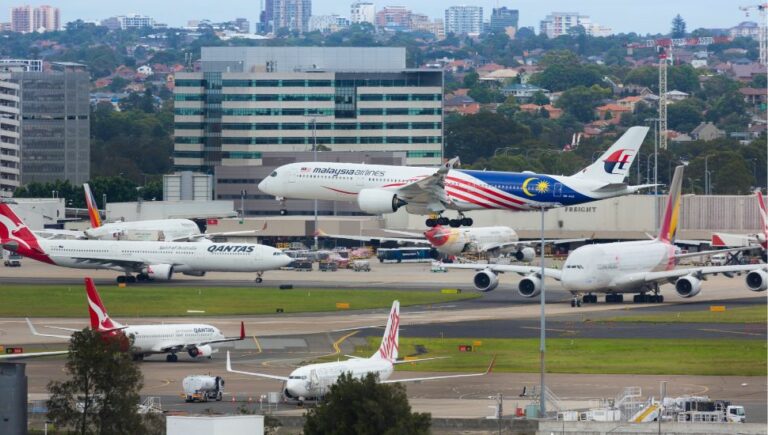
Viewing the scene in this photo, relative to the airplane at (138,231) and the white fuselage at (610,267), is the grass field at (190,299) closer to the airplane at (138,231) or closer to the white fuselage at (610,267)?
the white fuselage at (610,267)

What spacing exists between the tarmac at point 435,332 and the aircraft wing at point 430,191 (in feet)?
26.1

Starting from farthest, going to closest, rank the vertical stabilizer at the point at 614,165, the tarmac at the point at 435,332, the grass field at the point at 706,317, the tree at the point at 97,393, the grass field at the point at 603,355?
the vertical stabilizer at the point at 614,165, the grass field at the point at 706,317, the grass field at the point at 603,355, the tarmac at the point at 435,332, the tree at the point at 97,393

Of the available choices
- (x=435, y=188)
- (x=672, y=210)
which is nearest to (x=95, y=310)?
(x=435, y=188)

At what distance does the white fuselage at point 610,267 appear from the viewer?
130 metres

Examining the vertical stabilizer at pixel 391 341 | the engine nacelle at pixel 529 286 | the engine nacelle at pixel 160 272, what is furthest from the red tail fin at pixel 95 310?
the engine nacelle at pixel 160 272

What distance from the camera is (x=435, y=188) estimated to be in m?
121

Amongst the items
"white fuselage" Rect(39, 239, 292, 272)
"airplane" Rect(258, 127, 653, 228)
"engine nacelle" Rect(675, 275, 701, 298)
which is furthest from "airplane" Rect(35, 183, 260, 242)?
"engine nacelle" Rect(675, 275, 701, 298)

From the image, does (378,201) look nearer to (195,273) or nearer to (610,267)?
(610,267)

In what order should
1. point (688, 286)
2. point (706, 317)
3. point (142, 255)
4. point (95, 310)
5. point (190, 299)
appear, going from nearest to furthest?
point (95, 310), point (706, 317), point (688, 286), point (190, 299), point (142, 255)

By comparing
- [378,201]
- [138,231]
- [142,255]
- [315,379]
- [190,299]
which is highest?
[378,201]

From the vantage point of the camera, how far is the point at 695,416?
72688 mm

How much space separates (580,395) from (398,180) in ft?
139

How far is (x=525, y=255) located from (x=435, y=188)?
197 feet

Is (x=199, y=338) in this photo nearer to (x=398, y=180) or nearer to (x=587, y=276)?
(x=398, y=180)
